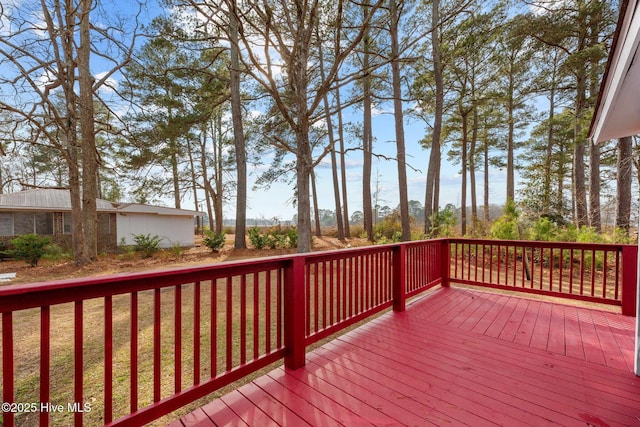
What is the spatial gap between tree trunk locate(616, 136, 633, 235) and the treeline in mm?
A: 30

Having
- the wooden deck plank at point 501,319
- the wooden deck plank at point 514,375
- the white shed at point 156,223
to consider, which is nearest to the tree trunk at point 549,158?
the wooden deck plank at point 501,319

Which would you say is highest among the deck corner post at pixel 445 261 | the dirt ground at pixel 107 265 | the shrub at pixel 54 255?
the deck corner post at pixel 445 261

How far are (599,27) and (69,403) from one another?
12918mm

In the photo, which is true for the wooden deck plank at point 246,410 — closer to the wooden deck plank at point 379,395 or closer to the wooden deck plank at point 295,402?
the wooden deck plank at point 295,402

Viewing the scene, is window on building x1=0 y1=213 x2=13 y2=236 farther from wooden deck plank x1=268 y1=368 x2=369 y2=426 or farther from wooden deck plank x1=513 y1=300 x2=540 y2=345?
wooden deck plank x1=513 y1=300 x2=540 y2=345

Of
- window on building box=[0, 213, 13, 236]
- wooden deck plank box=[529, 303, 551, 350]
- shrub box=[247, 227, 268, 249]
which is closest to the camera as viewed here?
wooden deck plank box=[529, 303, 551, 350]

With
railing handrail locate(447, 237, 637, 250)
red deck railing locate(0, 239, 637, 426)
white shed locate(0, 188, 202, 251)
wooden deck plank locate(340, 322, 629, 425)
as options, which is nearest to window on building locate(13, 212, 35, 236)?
white shed locate(0, 188, 202, 251)

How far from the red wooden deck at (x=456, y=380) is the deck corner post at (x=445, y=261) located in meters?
1.53

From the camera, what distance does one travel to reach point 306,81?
A: 6117 millimetres

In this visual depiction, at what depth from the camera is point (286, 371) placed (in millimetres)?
2254

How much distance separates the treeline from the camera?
6121 mm

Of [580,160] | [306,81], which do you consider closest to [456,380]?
[306,81]

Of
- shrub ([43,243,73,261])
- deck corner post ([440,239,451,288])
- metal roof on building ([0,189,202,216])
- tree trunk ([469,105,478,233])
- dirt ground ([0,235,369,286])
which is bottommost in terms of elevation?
dirt ground ([0,235,369,286])

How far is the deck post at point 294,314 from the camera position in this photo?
2232 mm
